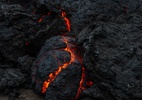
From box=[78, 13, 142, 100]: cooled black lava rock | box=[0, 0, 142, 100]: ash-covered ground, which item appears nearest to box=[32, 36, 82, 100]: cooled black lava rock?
box=[0, 0, 142, 100]: ash-covered ground

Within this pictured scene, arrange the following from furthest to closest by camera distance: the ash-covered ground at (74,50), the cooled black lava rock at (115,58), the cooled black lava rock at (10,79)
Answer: the cooled black lava rock at (10,79) → the ash-covered ground at (74,50) → the cooled black lava rock at (115,58)

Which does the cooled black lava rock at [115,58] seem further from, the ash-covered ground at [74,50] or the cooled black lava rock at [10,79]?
the cooled black lava rock at [10,79]

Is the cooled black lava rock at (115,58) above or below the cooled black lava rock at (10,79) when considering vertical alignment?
above

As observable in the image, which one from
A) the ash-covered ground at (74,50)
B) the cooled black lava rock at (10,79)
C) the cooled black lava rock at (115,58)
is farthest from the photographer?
the cooled black lava rock at (10,79)

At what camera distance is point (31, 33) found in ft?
22.7

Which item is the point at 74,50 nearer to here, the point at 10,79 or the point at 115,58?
the point at 115,58

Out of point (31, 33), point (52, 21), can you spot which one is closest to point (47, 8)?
point (52, 21)

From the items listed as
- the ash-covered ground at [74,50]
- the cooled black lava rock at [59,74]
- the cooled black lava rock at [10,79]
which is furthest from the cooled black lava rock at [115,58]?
the cooled black lava rock at [10,79]

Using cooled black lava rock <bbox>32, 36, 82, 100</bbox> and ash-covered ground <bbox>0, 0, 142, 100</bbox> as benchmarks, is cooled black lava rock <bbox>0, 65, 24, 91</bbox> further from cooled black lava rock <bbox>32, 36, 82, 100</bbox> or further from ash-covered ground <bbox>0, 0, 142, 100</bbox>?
cooled black lava rock <bbox>32, 36, 82, 100</bbox>

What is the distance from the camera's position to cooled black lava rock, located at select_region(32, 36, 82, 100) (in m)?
5.50

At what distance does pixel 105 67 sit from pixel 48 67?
135cm

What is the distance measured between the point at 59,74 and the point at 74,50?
842 millimetres

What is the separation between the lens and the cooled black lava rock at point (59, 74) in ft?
18.0

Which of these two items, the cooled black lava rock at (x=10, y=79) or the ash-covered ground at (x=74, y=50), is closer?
the ash-covered ground at (x=74, y=50)
